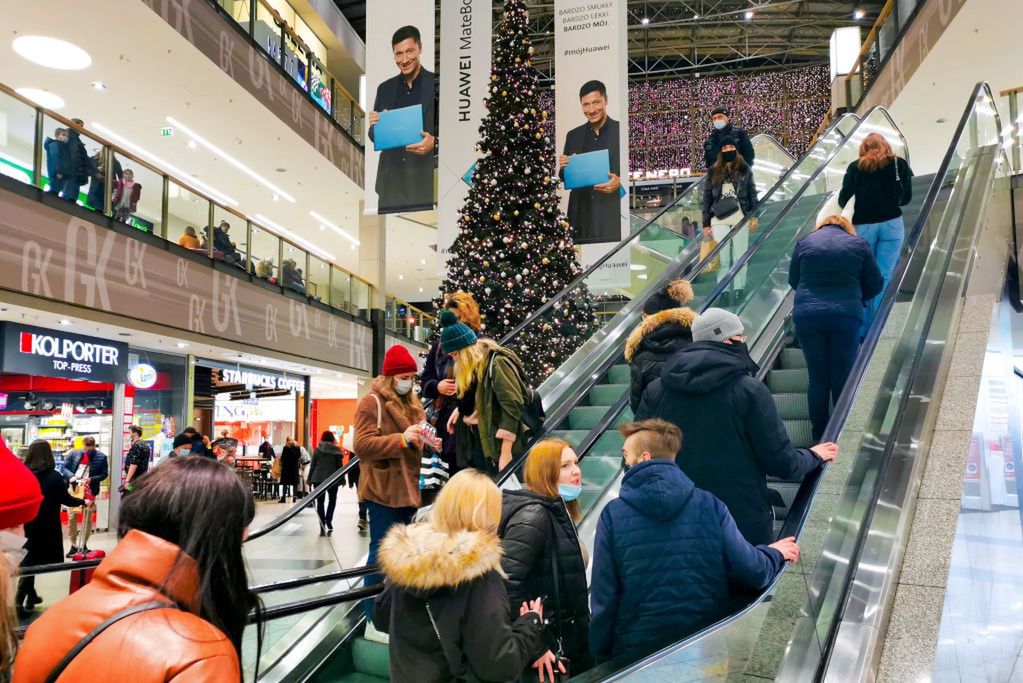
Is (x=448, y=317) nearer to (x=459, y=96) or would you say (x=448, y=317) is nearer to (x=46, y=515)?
(x=46, y=515)

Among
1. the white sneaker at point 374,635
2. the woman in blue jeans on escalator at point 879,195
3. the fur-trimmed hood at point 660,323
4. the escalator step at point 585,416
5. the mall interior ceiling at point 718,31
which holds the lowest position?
the white sneaker at point 374,635

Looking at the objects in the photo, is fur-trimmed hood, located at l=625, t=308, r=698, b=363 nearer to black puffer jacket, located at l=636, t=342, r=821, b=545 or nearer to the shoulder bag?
black puffer jacket, located at l=636, t=342, r=821, b=545

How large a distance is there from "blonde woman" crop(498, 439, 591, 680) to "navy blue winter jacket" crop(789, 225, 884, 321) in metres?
2.65

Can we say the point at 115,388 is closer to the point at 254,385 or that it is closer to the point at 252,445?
the point at 254,385

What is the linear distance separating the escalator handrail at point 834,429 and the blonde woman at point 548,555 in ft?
0.63

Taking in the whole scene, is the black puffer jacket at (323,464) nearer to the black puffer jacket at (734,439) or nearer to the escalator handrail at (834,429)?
the escalator handrail at (834,429)

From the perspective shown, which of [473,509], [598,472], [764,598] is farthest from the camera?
[598,472]

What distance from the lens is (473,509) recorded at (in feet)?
8.71

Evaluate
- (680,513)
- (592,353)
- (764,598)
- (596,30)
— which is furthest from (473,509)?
(596,30)

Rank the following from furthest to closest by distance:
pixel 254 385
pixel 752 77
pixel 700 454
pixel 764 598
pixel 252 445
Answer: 1. pixel 752 77
2. pixel 252 445
3. pixel 254 385
4. pixel 700 454
5. pixel 764 598

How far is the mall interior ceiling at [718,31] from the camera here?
24.5 meters

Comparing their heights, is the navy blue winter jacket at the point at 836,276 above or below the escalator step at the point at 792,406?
above

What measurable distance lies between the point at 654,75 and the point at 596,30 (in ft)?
62.9

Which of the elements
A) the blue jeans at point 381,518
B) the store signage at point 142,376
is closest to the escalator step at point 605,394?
the blue jeans at point 381,518
